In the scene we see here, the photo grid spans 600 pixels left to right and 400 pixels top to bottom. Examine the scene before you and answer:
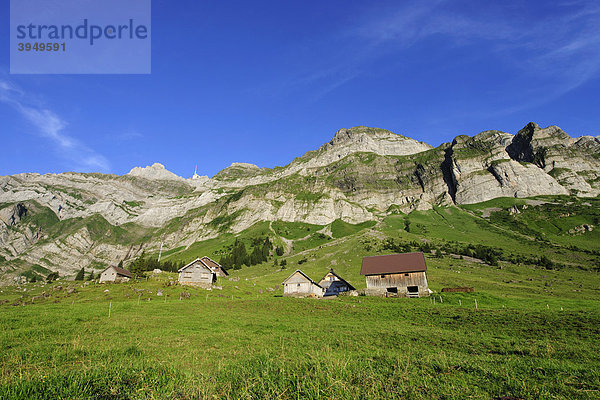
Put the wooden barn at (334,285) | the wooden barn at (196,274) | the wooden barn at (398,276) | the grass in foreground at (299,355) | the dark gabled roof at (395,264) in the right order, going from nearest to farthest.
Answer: the grass in foreground at (299,355), the wooden barn at (398,276), the dark gabled roof at (395,264), the wooden barn at (196,274), the wooden barn at (334,285)

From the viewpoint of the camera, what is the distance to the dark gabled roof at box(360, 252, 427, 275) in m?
56.3

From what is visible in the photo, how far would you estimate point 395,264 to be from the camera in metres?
58.4

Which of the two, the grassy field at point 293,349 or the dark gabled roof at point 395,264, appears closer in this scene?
the grassy field at point 293,349

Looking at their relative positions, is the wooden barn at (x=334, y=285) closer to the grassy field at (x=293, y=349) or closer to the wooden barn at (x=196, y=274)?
the grassy field at (x=293, y=349)

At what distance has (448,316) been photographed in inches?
1113

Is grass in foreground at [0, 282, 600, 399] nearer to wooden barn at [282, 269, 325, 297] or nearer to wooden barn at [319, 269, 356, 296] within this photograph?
wooden barn at [282, 269, 325, 297]

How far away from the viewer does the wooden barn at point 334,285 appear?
70400 millimetres

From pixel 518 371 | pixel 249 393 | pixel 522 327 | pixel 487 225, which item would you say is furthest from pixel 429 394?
pixel 487 225

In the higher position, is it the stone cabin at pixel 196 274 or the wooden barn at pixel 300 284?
the stone cabin at pixel 196 274

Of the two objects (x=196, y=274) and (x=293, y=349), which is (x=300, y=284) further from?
(x=293, y=349)

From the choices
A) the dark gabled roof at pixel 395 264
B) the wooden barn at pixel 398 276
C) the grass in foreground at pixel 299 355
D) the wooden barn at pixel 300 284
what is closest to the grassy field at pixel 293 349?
the grass in foreground at pixel 299 355

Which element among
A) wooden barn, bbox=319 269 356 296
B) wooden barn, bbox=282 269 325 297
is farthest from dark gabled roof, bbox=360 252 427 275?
wooden barn, bbox=282 269 325 297

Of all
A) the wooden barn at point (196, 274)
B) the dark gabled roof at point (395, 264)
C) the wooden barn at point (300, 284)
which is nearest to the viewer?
the dark gabled roof at point (395, 264)

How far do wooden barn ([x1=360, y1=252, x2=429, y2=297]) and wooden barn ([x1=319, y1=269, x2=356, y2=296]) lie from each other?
12.3 metres
